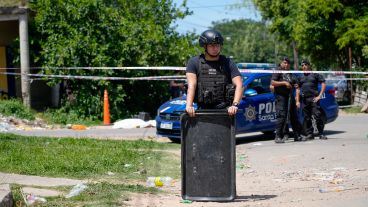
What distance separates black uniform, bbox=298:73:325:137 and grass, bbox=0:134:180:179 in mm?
2879

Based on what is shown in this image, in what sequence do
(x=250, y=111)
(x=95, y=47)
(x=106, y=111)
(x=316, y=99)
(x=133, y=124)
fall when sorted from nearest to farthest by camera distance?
(x=316, y=99), (x=250, y=111), (x=133, y=124), (x=106, y=111), (x=95, y=47)

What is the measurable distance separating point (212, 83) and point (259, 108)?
24.5ft

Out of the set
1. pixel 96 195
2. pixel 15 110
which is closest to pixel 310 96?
pixel 96 195

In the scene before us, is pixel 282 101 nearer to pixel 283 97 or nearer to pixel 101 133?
pixel 283 97

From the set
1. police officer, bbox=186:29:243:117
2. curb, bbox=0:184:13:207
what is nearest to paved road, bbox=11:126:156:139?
police officer, bbox=186:29:243:117

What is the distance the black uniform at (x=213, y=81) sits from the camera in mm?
8258

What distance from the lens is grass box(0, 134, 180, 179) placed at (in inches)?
408

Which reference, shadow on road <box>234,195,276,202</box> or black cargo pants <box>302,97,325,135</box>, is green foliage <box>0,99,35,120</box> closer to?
black cargo pants <box>302,97,325,135</box>

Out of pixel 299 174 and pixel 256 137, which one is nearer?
pixel 299 174

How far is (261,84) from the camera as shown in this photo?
16062 mm

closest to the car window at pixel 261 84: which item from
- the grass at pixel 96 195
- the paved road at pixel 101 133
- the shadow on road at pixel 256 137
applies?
the shadow on road at pixel 256 137

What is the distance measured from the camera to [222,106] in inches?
327

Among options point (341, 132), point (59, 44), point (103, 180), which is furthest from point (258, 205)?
point (59, 44)

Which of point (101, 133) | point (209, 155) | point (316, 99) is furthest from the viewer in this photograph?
point (101, 133)
